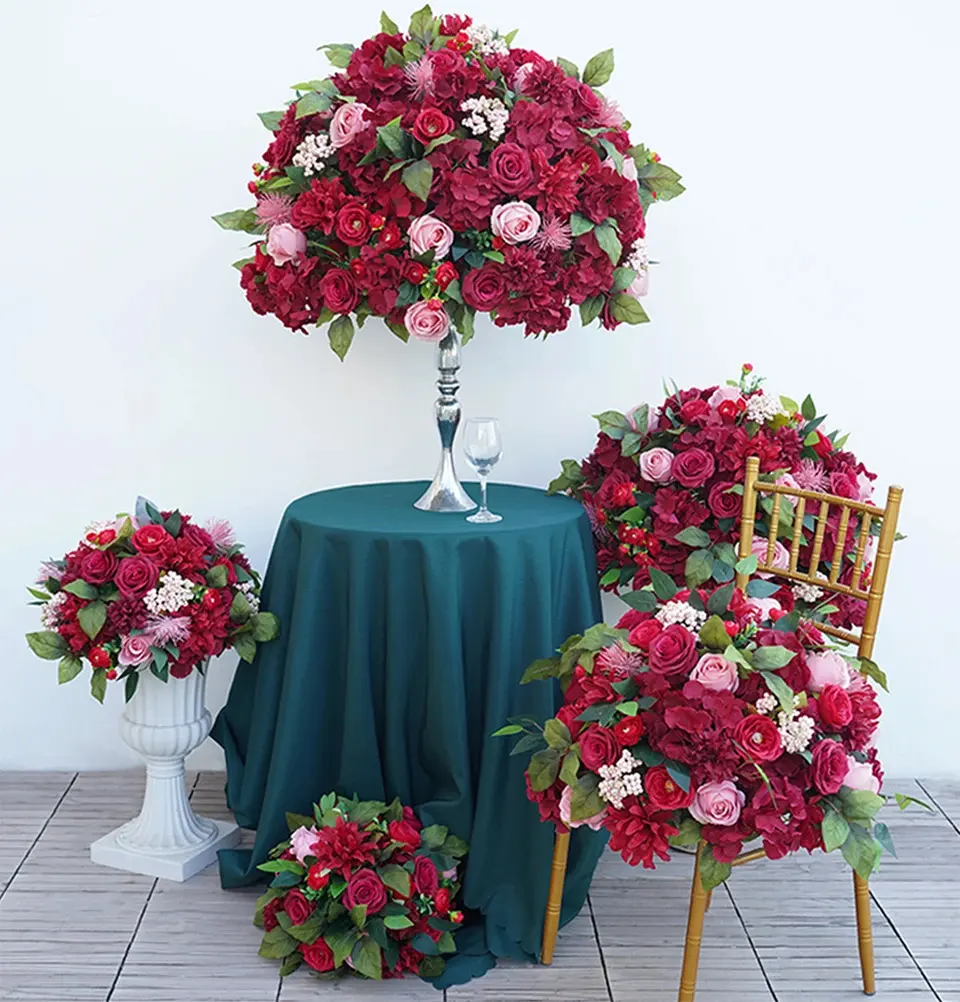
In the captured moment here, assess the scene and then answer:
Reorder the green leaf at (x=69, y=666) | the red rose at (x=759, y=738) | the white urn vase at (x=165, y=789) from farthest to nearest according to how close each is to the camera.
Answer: the white urn vase at (x=165, y=789) < the green leaf at (x=69, y=666) < the red rose at (x=759, y=738)

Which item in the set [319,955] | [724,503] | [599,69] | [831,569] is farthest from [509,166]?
[319,955]

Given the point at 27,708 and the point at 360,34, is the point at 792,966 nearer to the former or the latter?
the point at 27,708

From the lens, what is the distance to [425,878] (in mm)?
2361

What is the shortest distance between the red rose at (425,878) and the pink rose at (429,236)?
1129 millimetres

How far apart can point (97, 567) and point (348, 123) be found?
1.02 meters

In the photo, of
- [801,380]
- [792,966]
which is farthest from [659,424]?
[792,966]

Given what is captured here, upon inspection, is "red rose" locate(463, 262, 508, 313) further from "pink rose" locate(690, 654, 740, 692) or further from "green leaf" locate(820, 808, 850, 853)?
"green leaf" locate(820, 808, 850, 853)

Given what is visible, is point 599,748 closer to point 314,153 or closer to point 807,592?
point 807,592

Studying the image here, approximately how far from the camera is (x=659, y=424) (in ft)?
9.10

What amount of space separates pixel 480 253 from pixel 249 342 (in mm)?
959

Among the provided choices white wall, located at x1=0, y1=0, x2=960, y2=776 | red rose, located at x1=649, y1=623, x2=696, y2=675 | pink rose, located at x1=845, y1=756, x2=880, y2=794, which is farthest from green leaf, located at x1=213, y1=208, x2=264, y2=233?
pink rose, located at x1=845, y1=756, x2=880, y2=794

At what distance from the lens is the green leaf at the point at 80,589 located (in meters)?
2.57

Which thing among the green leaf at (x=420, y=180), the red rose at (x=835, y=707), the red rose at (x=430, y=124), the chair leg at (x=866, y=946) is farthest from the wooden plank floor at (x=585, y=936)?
the red rose at (x=430, y=124)

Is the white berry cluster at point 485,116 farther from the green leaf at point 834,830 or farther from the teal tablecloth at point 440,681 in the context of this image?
the green leaf at point 834,830
